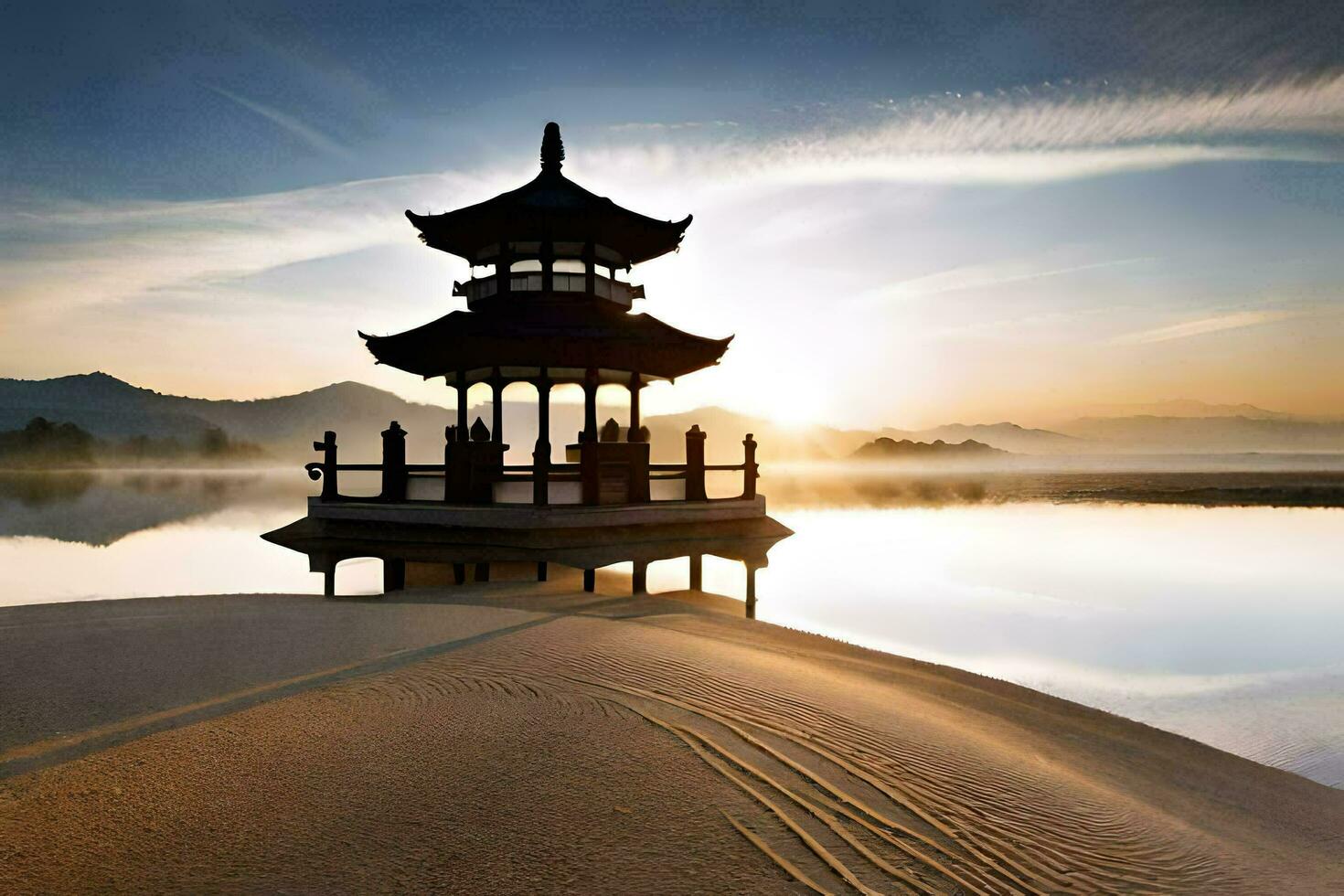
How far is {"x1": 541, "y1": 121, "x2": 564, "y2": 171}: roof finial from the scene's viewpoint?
2069 cm

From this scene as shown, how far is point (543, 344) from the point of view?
17.7 meters

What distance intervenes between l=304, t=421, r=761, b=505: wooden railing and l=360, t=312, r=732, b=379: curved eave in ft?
7.81

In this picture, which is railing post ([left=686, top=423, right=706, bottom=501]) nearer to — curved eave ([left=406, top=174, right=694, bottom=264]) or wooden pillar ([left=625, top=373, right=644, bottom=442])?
wooden pillar ([left=625, top=373, right=644, bottom=442])

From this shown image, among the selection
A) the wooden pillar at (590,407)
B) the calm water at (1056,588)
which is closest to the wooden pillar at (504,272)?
the wooden pillar at (590,407)

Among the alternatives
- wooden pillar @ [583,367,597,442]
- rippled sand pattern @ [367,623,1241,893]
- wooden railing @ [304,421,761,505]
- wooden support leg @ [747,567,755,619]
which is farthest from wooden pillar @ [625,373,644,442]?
rippled sand pattern @ [367,623,1241,893]

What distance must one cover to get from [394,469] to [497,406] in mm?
3660

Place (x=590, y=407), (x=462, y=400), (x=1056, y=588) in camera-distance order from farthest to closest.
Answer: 1. (x=1056, y=588)
2. (x=462, y=400)
3. (x=590, y=407)

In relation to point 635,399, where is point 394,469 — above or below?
below

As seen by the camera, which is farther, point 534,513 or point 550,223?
point 550,223

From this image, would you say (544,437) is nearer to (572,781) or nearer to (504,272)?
(504,272)

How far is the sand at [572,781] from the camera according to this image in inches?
157

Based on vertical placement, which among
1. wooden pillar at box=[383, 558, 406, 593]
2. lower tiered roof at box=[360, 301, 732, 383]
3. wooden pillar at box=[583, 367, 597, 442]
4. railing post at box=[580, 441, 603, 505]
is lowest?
wooden pillar at box=[383, 558, 406, 593]

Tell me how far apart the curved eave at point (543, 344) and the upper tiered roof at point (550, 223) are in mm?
2790

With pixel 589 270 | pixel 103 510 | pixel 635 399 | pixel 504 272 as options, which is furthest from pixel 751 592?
pixel 103 510
